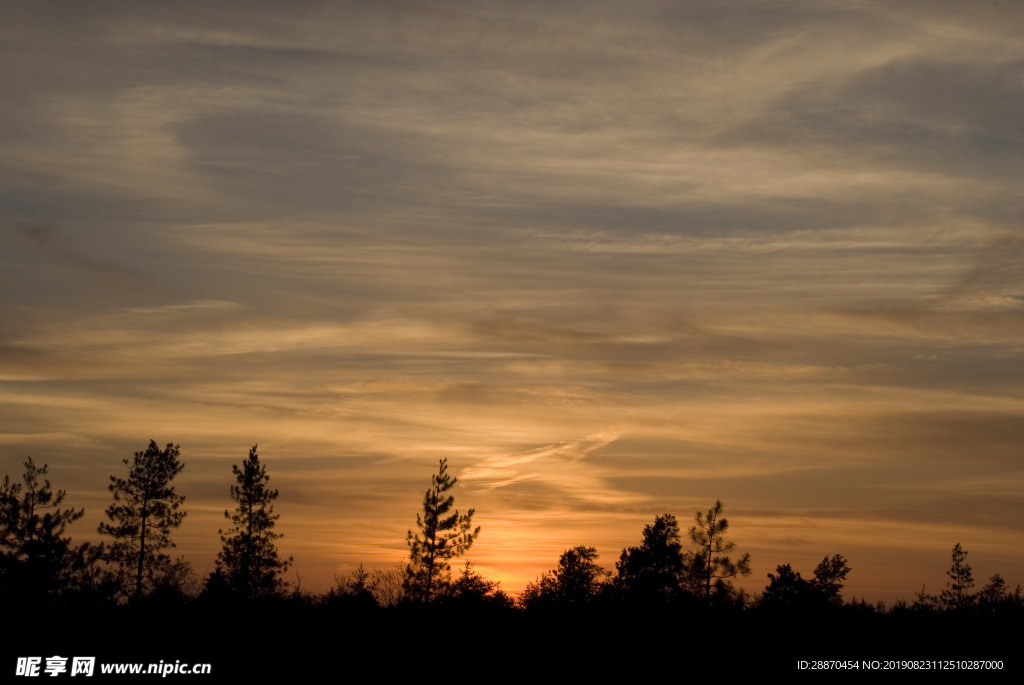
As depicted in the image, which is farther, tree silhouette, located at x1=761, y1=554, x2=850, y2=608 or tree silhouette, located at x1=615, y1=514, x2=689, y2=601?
tree silhouette, located at x1=615, y1=514, x2=689, y2=601

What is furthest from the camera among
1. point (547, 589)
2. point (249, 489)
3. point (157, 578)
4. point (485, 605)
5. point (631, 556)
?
point (249, 489)

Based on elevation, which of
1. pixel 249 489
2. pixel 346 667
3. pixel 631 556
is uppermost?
pixel 249 489

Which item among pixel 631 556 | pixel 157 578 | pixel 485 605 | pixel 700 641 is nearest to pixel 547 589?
pixel 485 605

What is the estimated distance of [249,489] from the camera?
284 ft

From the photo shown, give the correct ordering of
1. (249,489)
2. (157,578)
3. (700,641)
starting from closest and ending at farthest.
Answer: (700,641)
(157,578)
(249,489)

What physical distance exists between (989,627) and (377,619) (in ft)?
49.6

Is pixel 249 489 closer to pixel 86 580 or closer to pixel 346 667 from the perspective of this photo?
pixel 86 580

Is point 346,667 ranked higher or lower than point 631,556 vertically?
lower

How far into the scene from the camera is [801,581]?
4022cm

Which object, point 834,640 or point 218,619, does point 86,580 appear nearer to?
point 218,619

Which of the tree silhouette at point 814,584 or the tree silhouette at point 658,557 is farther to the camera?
the tree silhouette at point 658,557

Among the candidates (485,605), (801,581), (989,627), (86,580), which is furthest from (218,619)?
(86,580)

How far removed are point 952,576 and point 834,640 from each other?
53.7 meters

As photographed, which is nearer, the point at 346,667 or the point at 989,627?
the point at 346,667
